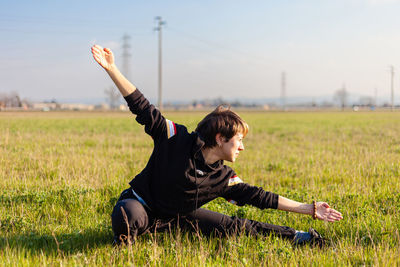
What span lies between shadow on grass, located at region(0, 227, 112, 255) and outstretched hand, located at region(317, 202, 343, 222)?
7.48 ft

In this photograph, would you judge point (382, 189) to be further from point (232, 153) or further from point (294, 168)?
point (232, 153)

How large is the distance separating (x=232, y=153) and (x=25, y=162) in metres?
6.24

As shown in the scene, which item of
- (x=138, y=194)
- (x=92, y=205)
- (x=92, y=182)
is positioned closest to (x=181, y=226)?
(x=138, y=194)

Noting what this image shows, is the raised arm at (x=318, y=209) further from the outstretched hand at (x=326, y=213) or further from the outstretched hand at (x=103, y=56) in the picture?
the outstretched hand at (x=103, y=56)

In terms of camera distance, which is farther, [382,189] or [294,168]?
[294,168]

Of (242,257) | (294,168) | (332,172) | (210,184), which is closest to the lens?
(242,257)

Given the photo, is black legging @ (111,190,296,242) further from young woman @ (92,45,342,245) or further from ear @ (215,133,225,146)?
ear @ (215,133,225,146)

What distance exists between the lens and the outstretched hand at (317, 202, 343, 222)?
395 centimetres

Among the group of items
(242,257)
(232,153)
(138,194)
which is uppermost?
(232,153)

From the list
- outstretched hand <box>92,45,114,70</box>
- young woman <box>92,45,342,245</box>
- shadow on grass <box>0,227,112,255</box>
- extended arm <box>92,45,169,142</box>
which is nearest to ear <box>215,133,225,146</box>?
young woman <box>92,45,342,245</box>

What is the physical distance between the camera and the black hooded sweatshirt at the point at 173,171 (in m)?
3.63

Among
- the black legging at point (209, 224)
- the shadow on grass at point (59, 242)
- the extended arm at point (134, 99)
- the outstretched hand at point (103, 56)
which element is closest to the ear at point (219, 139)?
the extended arm at point (134, 99)

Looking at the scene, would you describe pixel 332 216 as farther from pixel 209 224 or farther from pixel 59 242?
pixel 59 242

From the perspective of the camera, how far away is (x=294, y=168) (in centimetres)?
852
